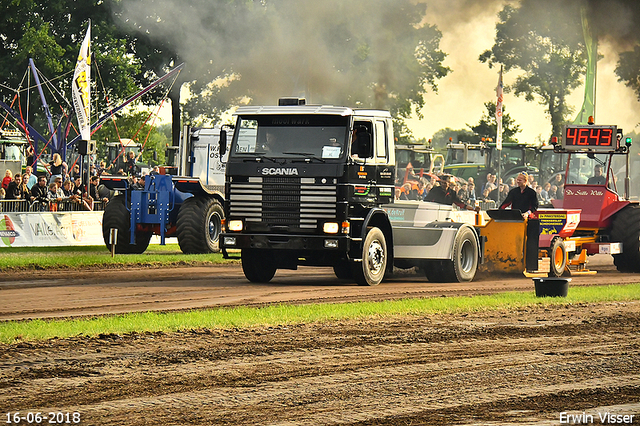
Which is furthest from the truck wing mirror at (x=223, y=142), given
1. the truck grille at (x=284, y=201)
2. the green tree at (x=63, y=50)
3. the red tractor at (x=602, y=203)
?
the green tree at (x=63, y=50)

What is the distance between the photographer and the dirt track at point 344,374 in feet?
23.5

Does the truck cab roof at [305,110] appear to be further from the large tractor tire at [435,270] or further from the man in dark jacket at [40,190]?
the man in dark jacket at [40,190]

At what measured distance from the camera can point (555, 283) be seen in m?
15.1

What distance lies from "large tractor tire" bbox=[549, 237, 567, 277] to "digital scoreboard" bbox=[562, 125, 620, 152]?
8.45 ft

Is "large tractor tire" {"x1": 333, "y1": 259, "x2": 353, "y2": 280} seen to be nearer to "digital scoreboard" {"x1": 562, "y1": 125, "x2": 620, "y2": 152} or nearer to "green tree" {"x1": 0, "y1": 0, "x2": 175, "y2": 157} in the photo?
"digital scoreboard" {"x1": 562, "y1": 125, "x2": 620, "y2": 152}

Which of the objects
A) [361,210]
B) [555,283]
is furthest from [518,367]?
[361,210]

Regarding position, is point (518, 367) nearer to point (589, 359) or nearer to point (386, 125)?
point (589, 359)

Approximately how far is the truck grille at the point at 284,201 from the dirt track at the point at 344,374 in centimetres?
369

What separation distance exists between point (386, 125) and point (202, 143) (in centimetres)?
945

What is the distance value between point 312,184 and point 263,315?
376 centimetres

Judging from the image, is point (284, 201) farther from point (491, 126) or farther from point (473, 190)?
point (491, 126)

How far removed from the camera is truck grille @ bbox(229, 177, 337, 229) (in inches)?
618

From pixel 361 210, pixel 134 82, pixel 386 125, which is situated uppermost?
pixel 134 82

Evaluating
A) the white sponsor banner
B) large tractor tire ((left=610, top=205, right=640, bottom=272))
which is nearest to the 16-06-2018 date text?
large tractor tire ((left=610, top=205, right=640, bottom=272))
